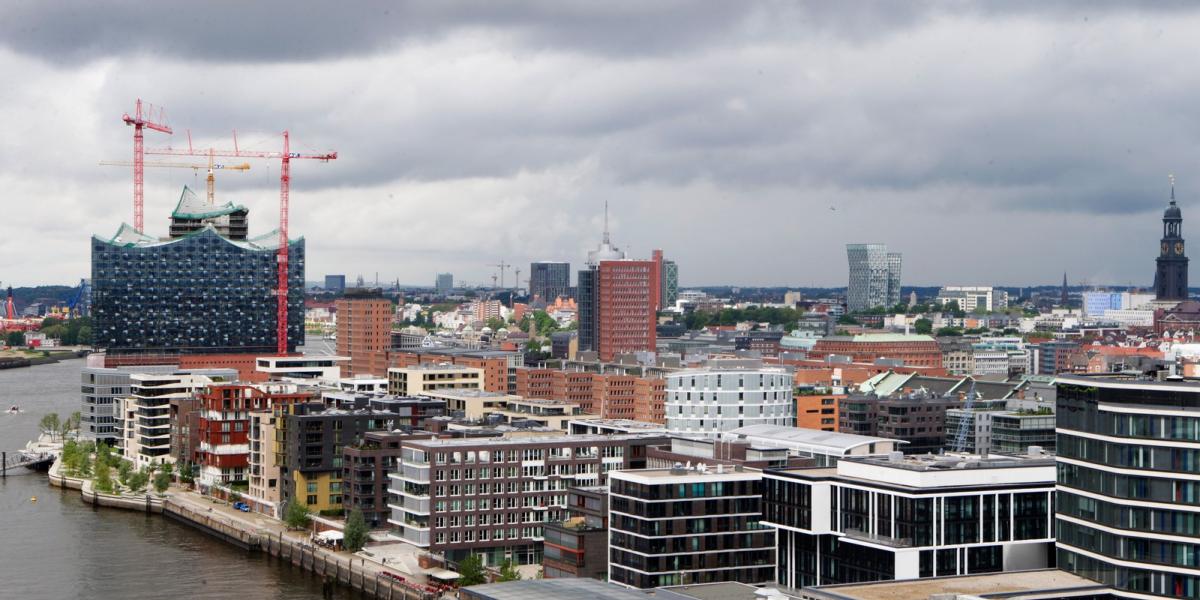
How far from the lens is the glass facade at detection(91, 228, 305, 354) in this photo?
440 ft

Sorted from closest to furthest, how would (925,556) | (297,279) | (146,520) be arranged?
1. (925,556)
2. (146,520)
3. (297,279)

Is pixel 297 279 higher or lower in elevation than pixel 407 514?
higher

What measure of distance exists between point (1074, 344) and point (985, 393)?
6210cm

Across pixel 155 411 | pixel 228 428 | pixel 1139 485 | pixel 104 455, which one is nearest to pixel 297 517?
pixel 228 428

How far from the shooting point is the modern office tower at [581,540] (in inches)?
1924

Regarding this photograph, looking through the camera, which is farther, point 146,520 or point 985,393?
point 985,393

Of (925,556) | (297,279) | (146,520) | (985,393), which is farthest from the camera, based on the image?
(297,279)

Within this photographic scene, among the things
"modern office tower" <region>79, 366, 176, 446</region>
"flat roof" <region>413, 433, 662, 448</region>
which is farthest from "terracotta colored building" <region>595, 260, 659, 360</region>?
"flat roof" <region>413, 433, 662, 448</region>

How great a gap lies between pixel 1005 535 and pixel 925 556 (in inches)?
96.7

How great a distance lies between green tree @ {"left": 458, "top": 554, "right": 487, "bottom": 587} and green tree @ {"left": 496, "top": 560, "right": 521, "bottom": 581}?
58 centimetres

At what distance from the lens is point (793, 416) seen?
80.6 meters

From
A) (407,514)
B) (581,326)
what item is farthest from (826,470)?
(581,326)

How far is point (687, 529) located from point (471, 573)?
741 cm

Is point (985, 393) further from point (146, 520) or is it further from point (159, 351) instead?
point (159, 351)
